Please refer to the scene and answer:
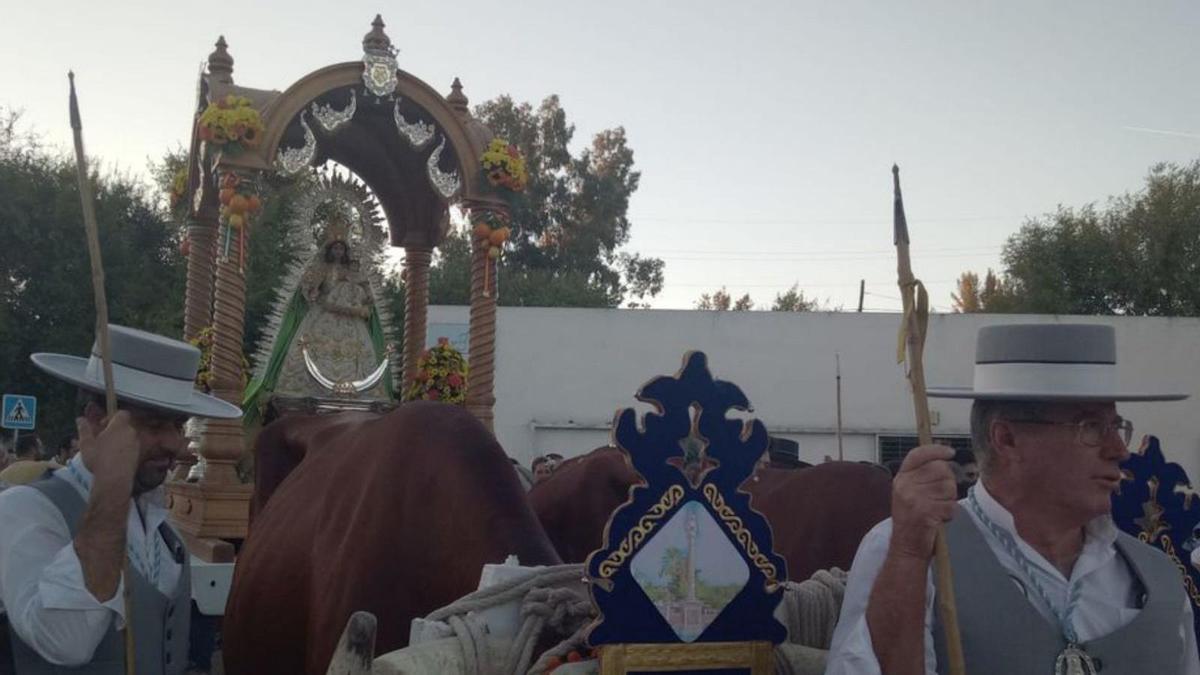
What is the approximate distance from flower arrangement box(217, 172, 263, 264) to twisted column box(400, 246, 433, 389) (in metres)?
1.89

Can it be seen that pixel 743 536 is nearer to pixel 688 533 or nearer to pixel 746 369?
pixel 688 533

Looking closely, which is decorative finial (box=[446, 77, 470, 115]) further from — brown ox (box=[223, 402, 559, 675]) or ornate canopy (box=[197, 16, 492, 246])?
brown ox (box=[223, 402, 559, 675])

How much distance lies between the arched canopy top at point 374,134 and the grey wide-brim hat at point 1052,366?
5627 millimetres

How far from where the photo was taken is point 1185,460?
2347cm

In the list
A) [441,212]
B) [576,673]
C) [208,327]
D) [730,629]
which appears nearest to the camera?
[576,673]

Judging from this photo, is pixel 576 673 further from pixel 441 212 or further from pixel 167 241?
pixel 167 241

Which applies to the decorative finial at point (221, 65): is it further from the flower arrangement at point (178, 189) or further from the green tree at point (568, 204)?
the green tree at point (568, 204)

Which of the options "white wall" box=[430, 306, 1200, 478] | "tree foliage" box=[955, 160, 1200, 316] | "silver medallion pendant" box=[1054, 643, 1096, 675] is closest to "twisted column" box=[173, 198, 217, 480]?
"silver medallion pendant" box=[1054, 643, 1096, 675]

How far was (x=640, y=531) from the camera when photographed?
2.90 metres

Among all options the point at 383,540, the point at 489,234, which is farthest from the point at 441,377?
the point at 383,540

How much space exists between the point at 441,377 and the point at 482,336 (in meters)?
0.47

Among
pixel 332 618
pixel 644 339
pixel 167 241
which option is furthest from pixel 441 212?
pixel 167 241

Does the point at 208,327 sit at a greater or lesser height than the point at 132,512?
greater

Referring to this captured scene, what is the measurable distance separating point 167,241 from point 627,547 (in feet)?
83.8
